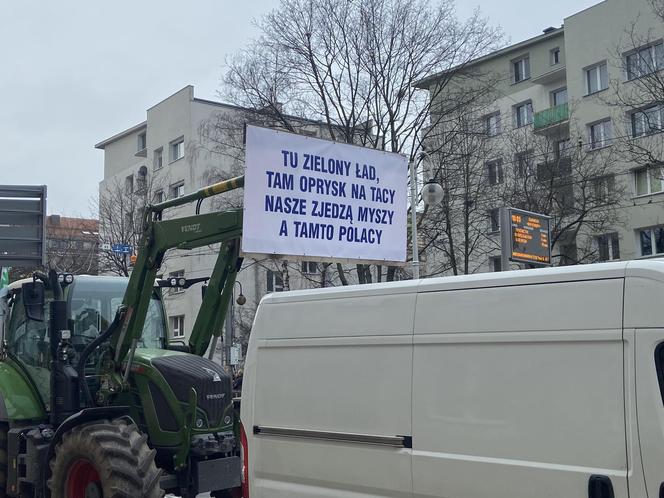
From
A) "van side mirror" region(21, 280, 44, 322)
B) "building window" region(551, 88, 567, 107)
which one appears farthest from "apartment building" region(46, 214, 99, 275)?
"van side mirror" region(21, 280, 44, 322)

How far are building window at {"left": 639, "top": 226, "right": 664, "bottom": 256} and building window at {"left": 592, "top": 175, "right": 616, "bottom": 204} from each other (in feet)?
8.16

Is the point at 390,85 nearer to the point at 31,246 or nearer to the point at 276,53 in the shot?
the point at 276,53

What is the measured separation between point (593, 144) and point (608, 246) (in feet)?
15.4

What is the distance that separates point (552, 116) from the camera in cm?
3669

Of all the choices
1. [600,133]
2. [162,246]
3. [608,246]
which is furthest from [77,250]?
[162,246]

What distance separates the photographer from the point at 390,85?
29.0 metres

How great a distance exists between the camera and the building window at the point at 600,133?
34656mm

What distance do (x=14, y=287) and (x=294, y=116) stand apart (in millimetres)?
19891

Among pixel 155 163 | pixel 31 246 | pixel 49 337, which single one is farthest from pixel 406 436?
pixel 155 163

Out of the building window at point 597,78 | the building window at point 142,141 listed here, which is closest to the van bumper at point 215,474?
the building window at point 597,78

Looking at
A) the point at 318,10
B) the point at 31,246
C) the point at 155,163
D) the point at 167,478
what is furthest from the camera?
the point at 155,163

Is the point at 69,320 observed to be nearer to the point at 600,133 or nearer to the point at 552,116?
the point at 600,133

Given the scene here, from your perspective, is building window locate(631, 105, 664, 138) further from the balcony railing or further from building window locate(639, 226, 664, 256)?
the balcony railing

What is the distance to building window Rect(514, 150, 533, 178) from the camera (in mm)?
30125
